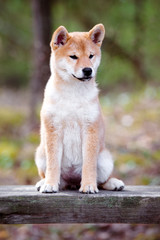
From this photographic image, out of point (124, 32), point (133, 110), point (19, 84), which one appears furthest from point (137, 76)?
point (19, 84)

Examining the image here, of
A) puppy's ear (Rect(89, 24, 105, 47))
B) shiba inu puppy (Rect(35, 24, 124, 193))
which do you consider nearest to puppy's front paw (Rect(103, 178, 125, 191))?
shiba inu puppy (Rect(35, 24, 124, 193))

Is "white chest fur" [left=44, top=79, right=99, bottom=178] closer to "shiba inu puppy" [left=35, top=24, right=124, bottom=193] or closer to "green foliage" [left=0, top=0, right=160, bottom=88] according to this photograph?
"shiba inu puppy" [left=35, top=24, right=124, bottom=193]

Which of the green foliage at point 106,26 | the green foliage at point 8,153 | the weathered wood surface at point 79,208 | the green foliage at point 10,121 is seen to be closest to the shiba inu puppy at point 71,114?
the weathered wood surface at point 79,208

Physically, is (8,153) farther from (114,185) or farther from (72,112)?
(72,112)

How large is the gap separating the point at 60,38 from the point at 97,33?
0.37 metres

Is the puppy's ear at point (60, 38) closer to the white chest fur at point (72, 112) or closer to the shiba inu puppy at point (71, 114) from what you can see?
the shiba inu puppy at point (71, 114)

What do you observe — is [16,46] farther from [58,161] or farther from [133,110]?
[58,161]

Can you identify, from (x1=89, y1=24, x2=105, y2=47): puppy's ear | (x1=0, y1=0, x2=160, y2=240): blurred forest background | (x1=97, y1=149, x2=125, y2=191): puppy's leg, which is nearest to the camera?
(x1=89, y1=24, x2=105, y2=47): puppy's ear

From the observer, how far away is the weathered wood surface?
3.32m

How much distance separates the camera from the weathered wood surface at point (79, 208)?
3318 mm

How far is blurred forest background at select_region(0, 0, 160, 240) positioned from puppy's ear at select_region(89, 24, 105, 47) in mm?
2624

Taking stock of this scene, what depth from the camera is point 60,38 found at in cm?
362

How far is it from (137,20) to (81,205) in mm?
5663

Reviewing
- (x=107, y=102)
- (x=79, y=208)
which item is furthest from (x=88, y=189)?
(x=107, y=102)
